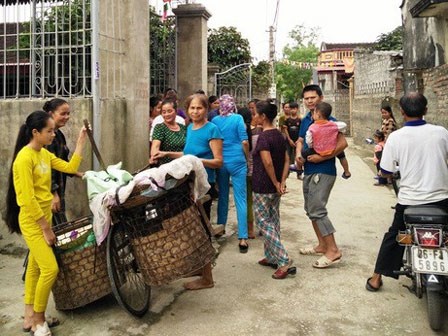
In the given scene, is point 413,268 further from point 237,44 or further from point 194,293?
point 237,44

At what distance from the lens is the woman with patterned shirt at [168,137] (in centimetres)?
466

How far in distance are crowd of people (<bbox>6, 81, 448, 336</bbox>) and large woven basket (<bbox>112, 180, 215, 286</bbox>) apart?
58cm

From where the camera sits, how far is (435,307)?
3.22m

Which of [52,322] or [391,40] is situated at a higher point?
[391,40]

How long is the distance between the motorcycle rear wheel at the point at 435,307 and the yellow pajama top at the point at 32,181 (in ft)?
9.22

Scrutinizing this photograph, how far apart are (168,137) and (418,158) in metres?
2.46

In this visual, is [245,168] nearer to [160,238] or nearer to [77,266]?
[160,238]

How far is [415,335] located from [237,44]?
10730 millimetres

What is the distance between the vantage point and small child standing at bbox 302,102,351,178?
14.4ft

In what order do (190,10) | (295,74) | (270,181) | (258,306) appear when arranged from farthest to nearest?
1. (295,74)
2. (190,10)
3. (270,181)
4. (258,306)

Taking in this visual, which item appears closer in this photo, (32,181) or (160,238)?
(32,181)

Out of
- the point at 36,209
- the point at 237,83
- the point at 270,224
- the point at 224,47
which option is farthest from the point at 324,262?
the point at 224,47

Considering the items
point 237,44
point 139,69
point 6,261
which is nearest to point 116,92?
point 139,69

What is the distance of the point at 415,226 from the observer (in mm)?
3385
